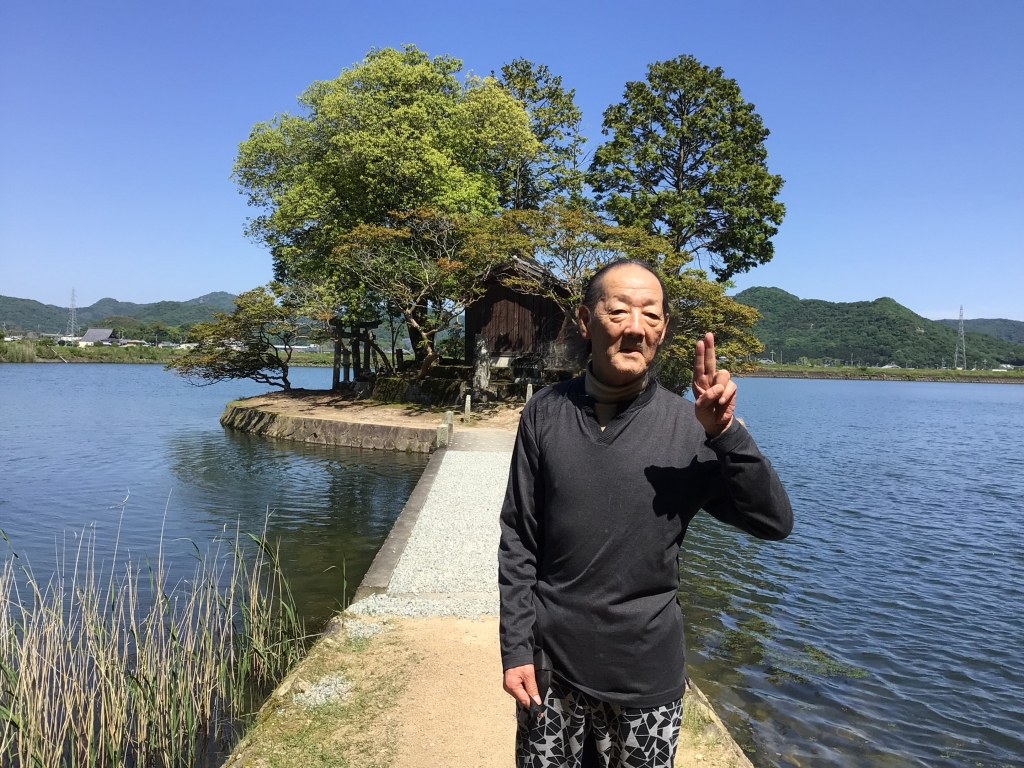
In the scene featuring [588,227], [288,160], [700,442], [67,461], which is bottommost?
[67,461]

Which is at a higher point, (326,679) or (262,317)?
(262,317)

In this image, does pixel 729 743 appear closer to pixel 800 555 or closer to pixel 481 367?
pixel 800 555

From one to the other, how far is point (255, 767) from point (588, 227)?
18.5 m

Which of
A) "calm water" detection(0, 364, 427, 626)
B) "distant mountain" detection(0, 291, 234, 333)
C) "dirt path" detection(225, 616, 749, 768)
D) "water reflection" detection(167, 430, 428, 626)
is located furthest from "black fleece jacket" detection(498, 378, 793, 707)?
"distant mountain" detection(0, 291, 234, 333)

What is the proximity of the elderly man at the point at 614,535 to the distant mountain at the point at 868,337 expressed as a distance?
371ft

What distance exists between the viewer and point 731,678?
5.96m

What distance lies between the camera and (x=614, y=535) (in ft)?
6.10

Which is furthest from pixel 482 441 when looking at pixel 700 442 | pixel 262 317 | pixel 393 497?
pixel 700 442

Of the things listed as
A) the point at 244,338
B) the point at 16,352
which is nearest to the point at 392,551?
the point at 244,338

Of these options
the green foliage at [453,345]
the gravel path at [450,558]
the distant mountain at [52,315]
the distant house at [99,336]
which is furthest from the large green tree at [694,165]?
the distant mountain at [52,315]

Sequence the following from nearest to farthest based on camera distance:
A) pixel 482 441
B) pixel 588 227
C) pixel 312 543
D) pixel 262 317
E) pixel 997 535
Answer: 1. pixel 312 543
2. pixel 997 535
3. pixel 482 441
4. pixel 588 227
5. pixel 262 317

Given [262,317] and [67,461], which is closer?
[67,461]

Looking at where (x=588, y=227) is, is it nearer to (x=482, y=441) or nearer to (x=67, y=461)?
(x=482, y=441)

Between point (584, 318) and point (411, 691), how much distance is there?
301 centimetres
